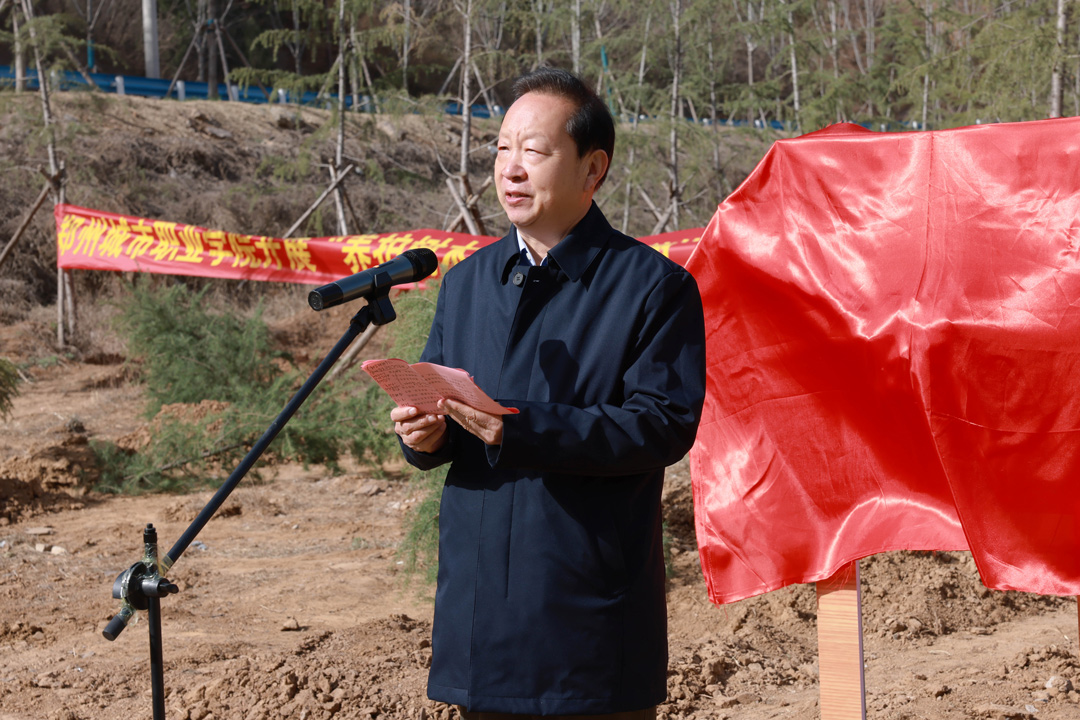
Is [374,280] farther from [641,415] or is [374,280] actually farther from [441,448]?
[641,415]

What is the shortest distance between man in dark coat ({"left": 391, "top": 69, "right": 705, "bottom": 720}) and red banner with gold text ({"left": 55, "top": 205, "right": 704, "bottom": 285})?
6896mm

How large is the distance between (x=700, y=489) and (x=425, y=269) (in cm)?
115

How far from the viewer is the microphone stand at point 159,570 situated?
1.68 metres

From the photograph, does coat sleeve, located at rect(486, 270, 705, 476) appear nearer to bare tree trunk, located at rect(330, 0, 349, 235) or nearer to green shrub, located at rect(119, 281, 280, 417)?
green shrub, located at rect(119, 281, 280, 417)

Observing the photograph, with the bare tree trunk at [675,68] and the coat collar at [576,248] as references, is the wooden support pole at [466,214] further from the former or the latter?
the coat collar at [576,248]

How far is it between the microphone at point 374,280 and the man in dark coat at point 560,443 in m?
0.16

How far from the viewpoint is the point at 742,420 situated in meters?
2.65

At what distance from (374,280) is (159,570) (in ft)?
2.11

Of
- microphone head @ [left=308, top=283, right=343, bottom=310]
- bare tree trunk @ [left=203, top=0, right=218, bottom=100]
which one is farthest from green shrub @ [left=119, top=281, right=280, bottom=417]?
bare tree trunk @ [left=203, top=0, right=218, bottom=100]

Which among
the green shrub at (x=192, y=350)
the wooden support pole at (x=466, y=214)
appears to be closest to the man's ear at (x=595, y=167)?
the green shrub at (x=192, y=350)

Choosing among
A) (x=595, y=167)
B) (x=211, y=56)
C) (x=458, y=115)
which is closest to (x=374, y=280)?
(x=595, y=167)

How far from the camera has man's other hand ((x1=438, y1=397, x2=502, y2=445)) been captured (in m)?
1.54

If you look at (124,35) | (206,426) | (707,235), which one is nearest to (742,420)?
(707,235)

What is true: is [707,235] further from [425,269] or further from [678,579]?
[678,579]
